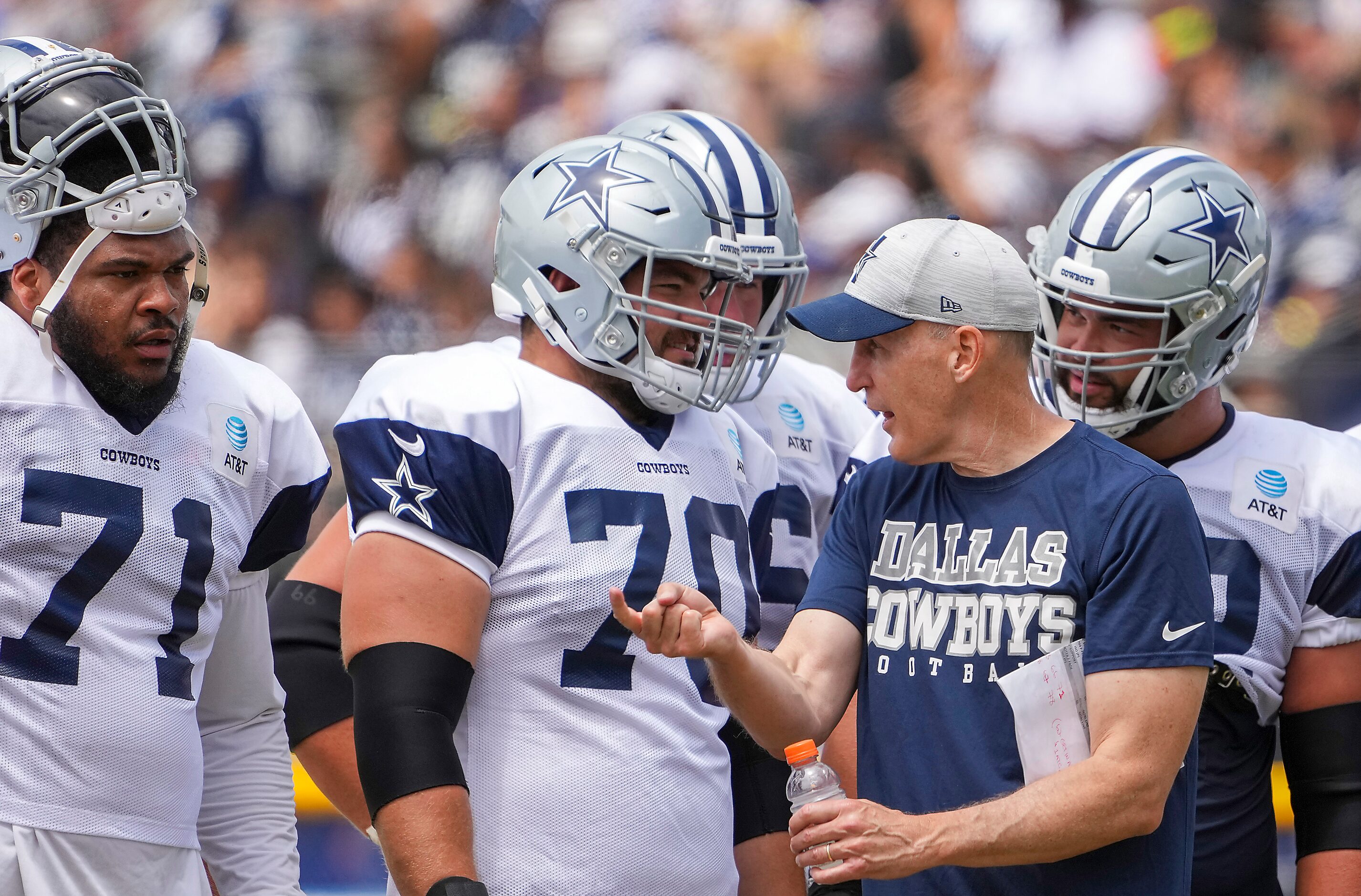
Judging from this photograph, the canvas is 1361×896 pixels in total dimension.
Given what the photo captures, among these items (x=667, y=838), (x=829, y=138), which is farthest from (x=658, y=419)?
(x=829, y=138)

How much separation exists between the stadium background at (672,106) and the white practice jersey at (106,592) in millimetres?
3378

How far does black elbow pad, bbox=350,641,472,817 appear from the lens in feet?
6.91

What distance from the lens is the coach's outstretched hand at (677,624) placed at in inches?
76.3

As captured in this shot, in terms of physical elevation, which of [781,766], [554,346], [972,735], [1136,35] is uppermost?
[1136,35]

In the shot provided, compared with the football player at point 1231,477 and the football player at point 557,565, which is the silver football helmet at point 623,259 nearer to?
the football player at point 557,565

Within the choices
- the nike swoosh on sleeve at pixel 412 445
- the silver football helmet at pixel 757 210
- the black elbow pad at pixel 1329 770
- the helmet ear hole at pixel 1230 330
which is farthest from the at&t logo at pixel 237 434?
the black elbow pad at pixel 1329 770

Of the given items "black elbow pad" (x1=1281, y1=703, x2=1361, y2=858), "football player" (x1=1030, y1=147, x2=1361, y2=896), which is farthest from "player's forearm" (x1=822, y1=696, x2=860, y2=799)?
"black elbow pad" (x1=1281, y1=703, x2=1361, y2=858)

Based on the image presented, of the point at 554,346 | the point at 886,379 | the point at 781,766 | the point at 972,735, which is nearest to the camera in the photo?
the point at 972,735

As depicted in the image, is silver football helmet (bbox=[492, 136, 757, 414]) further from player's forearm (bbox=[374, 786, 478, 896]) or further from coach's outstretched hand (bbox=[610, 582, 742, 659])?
player's forearm (bbox=[374, 786, 478, 896])

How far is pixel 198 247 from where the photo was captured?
2.55m

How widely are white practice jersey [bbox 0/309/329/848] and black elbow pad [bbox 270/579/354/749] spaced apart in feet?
2.06

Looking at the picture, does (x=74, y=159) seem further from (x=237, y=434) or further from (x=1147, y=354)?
(x=1147, y=354)

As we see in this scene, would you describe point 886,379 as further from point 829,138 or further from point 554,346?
point 829,138

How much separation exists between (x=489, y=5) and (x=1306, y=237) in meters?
3.54
